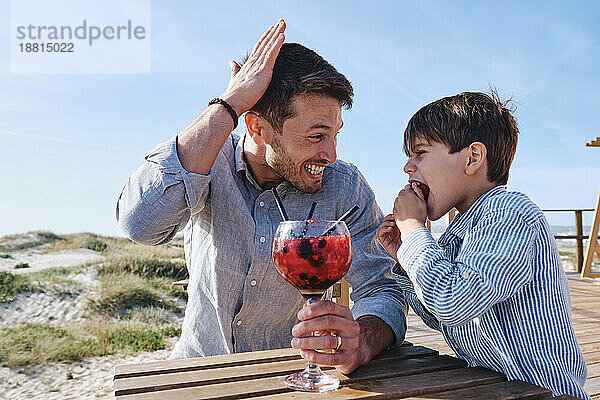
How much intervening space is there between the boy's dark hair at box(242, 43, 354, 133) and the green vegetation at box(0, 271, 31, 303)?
1226 centimetres

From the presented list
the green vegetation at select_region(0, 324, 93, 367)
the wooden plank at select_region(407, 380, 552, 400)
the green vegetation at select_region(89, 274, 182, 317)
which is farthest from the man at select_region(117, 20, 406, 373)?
the green vegetation at select_region(89, 274, 182, 317)

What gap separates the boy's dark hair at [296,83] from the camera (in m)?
1.88

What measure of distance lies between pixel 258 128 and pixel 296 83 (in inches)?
9.9

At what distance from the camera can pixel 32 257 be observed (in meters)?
16.5

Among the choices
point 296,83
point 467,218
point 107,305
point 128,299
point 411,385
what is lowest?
point 107,305

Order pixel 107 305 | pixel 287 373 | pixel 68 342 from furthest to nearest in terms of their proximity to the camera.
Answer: pixel 107 305 → pixel 68 342 → pixel 287 373

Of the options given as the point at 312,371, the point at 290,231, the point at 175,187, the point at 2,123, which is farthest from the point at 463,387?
the point at 2,123

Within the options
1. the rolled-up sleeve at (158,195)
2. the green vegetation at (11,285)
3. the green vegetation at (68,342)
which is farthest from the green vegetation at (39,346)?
the rolled-up sleeve at (158,195)

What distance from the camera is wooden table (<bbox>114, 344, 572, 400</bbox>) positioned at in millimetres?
1104

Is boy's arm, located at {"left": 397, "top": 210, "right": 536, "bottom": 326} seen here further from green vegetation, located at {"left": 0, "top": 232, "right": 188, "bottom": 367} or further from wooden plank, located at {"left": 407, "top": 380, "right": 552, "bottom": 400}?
green vegetation, located at {"left": 0, "top": 232, "right": 188, "bottom": 367}

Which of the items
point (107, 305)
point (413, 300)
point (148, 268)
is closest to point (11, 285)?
point (107, 305)

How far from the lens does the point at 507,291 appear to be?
1.19 m

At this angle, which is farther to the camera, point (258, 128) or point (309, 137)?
point (258, 128)

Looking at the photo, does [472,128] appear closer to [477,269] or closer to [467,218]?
[467,218]
